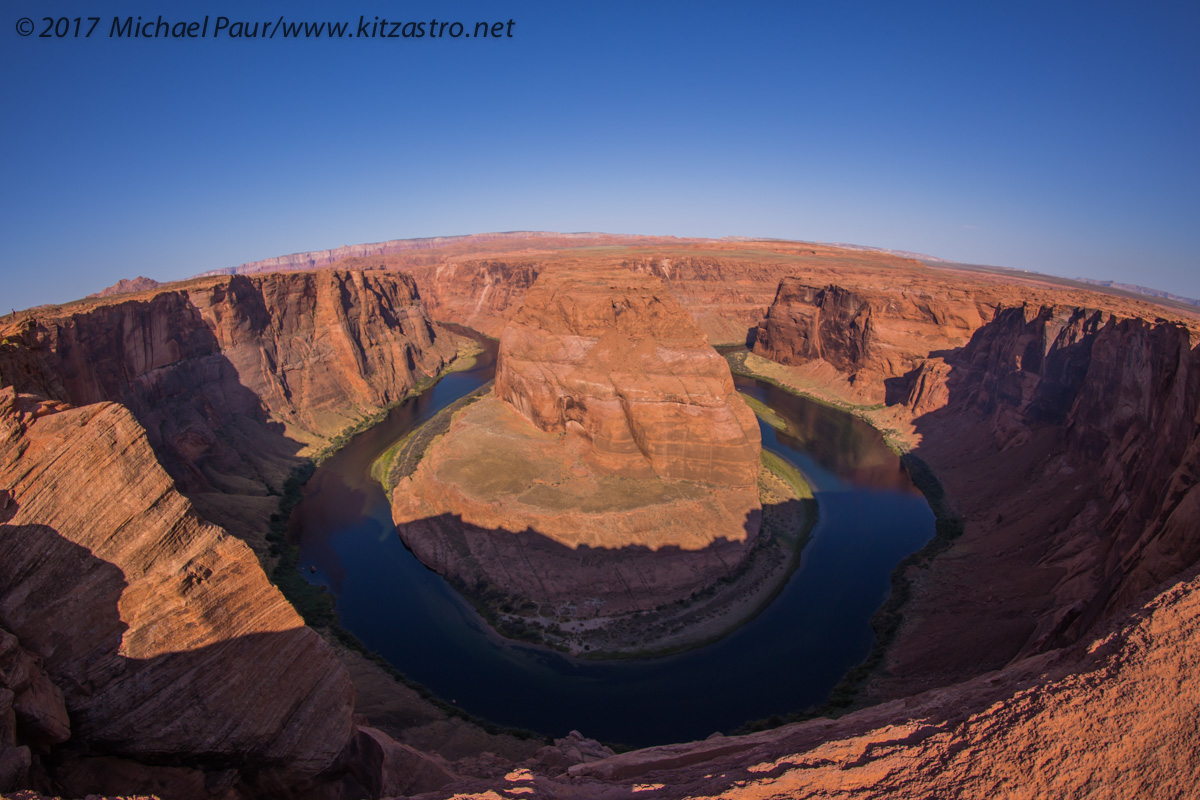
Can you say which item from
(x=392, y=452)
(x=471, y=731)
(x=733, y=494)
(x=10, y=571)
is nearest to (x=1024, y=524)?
(x=733, y=494)

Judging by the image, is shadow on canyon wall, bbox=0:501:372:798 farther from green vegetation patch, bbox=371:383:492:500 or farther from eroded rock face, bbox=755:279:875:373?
eroded rock face, bbox=755:279:875:373

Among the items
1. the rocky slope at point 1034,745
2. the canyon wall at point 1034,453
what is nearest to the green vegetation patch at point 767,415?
the canyon wall at point 1034,453

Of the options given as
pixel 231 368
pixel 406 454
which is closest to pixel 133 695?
pixel 406 454

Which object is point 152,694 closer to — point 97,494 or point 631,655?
point 97,494

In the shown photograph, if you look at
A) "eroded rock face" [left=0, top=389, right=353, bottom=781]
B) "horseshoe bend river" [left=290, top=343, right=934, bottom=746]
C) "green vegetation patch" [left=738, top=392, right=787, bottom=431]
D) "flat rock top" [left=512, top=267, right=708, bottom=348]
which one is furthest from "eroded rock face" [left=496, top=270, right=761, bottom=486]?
"eroded rock face" [left=0, top=389, right=353, bottom=781]

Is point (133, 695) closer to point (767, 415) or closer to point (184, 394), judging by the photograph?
point (184, 394)
